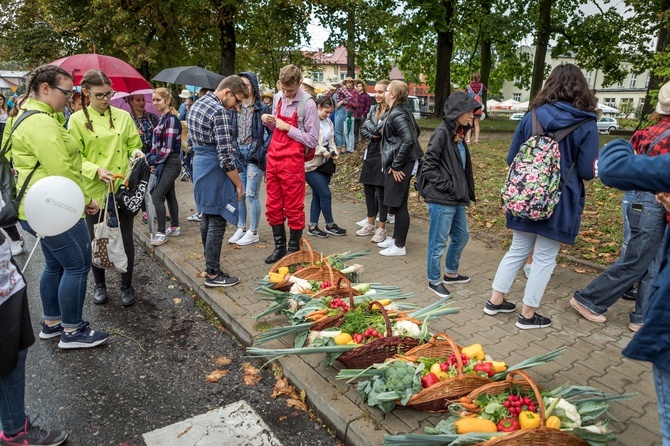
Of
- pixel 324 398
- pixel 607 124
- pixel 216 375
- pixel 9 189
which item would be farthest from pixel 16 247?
pixel 607 124

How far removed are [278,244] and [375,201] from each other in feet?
5.94

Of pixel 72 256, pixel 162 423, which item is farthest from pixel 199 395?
pixel 72 256

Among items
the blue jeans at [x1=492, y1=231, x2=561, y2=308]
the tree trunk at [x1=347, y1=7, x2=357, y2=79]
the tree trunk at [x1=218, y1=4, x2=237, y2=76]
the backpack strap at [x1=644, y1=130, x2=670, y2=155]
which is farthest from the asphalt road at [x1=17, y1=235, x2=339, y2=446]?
the tree trunk at [x1=347, y1=7, x2=357, y2=79]

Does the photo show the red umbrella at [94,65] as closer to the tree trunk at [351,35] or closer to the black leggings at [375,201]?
the black leggings at [375,201]

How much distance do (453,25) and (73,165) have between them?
16.1m

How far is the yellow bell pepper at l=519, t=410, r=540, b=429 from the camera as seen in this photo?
2367 mm

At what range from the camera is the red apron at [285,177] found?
17.0 ft

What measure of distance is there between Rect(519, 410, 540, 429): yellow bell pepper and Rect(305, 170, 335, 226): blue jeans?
4.49m

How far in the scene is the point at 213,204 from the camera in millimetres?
4695

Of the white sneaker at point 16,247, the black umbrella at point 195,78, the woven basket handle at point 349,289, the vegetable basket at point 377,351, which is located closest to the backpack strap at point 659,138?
the vegetable basket at point 377,351

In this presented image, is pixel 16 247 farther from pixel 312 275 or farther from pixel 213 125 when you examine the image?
pixel 312 275

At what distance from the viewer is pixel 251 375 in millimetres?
3584

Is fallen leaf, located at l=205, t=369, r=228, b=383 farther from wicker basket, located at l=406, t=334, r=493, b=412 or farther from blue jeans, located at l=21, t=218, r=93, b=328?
wicker basket, located at l=406, t=334, r=493, b=412

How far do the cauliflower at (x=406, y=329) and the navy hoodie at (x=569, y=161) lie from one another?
4.26 ft
